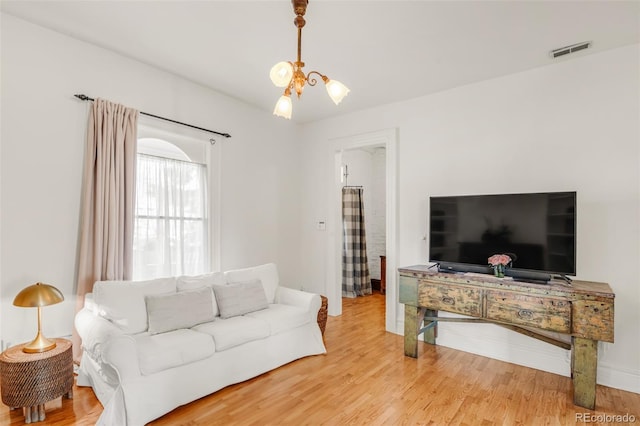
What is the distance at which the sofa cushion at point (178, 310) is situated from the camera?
2787 mm

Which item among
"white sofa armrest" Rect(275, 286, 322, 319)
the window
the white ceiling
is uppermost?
the white ceiling

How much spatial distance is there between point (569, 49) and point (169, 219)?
13.7 feet

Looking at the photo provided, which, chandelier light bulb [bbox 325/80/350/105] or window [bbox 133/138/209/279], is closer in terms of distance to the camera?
chandelier light bulb [bbox 325/80/350/105]

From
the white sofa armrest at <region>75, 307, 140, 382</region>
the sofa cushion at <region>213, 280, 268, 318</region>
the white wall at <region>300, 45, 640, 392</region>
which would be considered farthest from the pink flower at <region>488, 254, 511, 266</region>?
the white sofa armrest at <region>75, 307, 140, 382</region>

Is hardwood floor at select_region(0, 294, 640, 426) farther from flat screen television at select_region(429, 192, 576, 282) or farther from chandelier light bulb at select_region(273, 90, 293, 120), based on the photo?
chandelier light bulb at select_region(273, 90, 293, 120)

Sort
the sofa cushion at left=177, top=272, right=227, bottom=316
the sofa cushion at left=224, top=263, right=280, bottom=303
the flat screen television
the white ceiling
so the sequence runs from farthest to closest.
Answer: the sofa cushion at left=224, top=263, right=280, bottom=303, the sofa cushion at left=177, top=272, right=227, bottom=316, the flat screen television, the white ceiling

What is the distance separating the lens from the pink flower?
122 inches

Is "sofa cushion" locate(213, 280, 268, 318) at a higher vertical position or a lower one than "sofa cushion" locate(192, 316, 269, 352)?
higher

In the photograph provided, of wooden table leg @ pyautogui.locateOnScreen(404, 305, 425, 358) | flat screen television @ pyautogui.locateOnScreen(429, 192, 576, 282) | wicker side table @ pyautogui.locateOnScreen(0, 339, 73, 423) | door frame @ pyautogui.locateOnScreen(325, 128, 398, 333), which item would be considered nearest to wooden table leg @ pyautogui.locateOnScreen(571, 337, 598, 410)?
flat screen television @ pyautogui.locateOnScreen(429, 192, 576, 282)

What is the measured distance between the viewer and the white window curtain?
3.50 m

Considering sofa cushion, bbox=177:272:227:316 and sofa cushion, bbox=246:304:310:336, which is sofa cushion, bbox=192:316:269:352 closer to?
sofa cushion, bbox=246:304:310:336

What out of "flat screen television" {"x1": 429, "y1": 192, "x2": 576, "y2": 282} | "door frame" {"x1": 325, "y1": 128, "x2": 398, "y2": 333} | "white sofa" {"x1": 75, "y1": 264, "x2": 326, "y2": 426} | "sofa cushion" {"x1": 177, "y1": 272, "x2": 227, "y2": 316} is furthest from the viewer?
"door frame" {"x1": 325, "y1": 128, "x2": 398, "y2": 333}

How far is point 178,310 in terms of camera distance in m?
2.89

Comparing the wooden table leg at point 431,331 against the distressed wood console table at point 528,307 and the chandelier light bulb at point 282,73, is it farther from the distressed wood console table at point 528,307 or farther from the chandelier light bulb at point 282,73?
the chandelier light bulb at point 282,73
